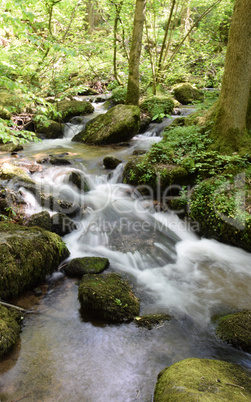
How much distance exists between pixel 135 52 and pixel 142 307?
31.9 ft

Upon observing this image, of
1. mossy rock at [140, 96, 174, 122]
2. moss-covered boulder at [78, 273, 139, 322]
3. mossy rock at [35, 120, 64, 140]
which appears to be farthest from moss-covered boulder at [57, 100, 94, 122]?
moss-covered boulder at [78, 273, 139, 322]

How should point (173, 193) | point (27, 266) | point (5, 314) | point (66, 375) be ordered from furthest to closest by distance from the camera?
point (173, 193) < point (27, 266) < point (5, 314) < point (66, 375)

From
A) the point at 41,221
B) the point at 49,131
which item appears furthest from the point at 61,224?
the point at 49,131

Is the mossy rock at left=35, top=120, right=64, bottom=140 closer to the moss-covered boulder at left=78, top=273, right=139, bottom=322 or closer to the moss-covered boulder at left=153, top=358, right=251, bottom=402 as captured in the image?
the moss-covered boulder at left=78, top=273, right=139, bottom=322

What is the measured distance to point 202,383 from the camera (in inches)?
86.7

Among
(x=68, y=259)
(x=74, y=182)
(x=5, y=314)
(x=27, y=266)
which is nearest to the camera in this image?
(x=5, y=314)

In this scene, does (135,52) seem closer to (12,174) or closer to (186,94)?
(186,94)

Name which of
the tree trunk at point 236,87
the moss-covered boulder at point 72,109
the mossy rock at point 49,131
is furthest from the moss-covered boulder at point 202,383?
the moss-covered boulder at point 72,109

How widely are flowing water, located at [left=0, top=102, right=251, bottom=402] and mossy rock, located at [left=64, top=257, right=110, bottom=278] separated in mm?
180

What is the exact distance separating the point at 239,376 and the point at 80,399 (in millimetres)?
1585

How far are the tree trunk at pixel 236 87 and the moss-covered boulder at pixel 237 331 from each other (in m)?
3.99

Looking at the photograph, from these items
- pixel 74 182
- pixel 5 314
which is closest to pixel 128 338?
pixel 5 314

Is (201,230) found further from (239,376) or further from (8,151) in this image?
(8,151)

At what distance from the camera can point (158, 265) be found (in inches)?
194
